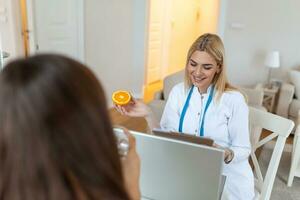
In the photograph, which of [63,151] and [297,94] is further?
[297,94]

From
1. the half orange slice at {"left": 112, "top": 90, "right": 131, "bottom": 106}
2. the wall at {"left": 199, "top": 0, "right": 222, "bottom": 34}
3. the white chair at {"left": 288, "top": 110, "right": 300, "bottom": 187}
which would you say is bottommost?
the white chair at {"left": 288, "top": 110, "right": 300, "bottom": 187}

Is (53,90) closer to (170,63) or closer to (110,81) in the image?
(110,81)

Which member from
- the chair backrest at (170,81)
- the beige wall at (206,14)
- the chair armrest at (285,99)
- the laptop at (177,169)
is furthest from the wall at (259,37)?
the laptop at (177,169)

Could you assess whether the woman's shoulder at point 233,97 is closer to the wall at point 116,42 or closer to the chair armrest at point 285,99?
the chair armrest at point 285,99

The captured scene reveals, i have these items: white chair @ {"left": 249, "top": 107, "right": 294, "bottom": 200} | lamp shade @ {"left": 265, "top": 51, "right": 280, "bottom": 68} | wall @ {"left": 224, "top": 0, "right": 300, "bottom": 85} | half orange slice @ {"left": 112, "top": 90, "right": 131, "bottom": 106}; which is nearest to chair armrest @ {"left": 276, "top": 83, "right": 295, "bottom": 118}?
lamp shade @ {"left": 265, "top": 51, "right": 280, "bottom": 68}

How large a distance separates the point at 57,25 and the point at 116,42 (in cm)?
103

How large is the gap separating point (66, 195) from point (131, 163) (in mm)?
245

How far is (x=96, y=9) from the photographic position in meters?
3.70

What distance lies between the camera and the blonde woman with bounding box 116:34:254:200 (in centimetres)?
128

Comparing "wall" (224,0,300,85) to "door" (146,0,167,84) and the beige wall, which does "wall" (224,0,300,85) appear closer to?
"door" (146,0,167,84)

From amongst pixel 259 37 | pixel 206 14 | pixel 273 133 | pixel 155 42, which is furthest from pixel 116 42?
pixel 273 133

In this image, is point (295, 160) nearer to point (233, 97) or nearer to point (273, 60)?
point (233, 97)

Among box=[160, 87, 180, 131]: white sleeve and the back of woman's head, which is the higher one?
the back of woman's head

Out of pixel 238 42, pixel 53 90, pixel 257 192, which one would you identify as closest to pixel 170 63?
pixel 238 42
